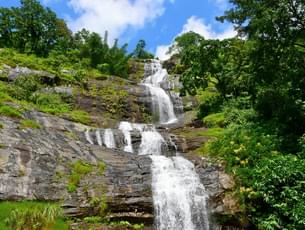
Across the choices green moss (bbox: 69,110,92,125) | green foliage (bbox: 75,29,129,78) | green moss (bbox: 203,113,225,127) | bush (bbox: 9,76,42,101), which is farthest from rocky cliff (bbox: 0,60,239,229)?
green foliage (bbox: 75,29,129,78)

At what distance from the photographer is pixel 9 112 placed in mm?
22172

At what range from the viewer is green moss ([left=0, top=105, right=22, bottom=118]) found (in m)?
22.0

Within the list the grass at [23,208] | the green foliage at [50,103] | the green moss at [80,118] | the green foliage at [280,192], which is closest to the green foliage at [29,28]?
the green foliage at [50,103]

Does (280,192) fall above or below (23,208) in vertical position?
below

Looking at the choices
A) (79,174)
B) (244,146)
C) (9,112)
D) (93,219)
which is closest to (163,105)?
(9,112)

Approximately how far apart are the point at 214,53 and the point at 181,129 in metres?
5.19

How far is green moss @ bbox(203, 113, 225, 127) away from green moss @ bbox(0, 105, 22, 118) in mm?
11120

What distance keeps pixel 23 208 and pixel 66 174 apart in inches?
118

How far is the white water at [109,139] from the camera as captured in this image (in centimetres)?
2367

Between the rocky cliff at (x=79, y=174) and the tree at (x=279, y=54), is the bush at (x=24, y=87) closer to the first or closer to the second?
the rocky cliff at (x=79, y=174)

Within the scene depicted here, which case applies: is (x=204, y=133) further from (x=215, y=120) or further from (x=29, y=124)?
(x=29, y=124)

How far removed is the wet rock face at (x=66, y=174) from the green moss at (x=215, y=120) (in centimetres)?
793

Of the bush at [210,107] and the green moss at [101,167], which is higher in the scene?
the bush at [210,107]

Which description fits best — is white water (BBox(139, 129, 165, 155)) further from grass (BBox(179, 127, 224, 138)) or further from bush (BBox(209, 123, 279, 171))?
bush (BBox(209, 123, 279, 171))
